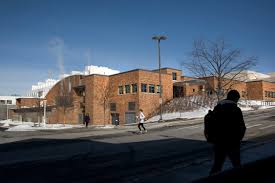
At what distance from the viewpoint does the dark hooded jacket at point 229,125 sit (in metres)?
5.08

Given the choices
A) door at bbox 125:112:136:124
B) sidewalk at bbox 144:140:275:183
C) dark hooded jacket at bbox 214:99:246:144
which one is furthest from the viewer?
door at bbox 125:112:136:124

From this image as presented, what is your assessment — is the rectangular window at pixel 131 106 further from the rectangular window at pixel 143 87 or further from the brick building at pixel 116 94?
the rectangular window at pixel 143 87

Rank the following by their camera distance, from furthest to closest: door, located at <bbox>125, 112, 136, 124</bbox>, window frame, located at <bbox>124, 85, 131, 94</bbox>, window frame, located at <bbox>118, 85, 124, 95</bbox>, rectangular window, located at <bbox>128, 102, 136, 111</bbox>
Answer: window frame, located at <bbox>118, 85, 124, 95</bbox>
window frame, located at <bbox>124, 85, 131, 94</bbox>
door, located at <bbox>125, 112, 136, 124</bbox>
rectangular window, located at <bbox>128, 102, 136, 111</bbox>

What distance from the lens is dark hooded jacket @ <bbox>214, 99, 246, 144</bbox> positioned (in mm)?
5082

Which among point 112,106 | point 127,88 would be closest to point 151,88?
point 127,88

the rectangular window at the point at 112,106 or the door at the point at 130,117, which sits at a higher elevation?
the rectangular window at the point at 112,106

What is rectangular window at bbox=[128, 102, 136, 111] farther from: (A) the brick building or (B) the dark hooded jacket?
(B) the dark hooded jacket

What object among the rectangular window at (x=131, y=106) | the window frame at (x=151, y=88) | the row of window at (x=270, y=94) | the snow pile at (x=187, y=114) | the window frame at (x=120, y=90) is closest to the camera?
the snow pile at (x=187, y=114)

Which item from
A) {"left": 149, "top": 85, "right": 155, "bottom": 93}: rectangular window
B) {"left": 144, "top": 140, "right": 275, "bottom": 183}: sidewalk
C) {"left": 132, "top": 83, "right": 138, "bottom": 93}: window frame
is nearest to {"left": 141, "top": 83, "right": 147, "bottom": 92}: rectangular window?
{"left": 132, "top": 83, "right": 138, "bottom": 93}: window frame

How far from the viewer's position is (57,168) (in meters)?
8.07

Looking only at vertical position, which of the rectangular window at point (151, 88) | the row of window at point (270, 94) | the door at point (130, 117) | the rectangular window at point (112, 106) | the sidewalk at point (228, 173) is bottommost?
the door at point (130, 117)

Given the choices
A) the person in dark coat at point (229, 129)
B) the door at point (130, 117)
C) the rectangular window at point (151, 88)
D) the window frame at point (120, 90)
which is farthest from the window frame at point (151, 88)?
the person in dark coat at point (229, 129)

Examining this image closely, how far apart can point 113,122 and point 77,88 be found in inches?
448

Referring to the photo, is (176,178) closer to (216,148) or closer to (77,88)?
(216,148)
